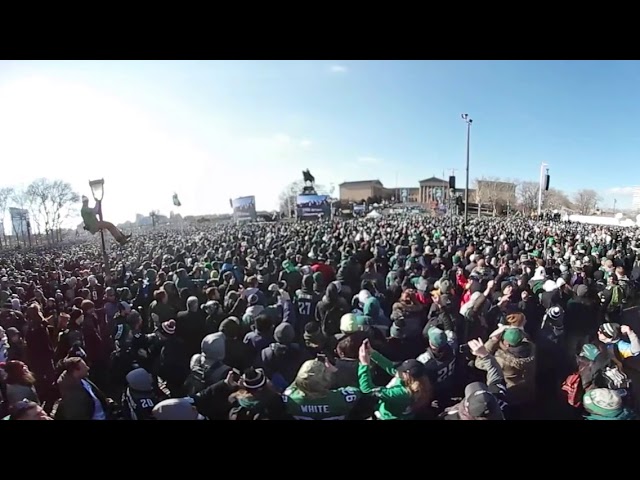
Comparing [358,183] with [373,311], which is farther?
[358,183]

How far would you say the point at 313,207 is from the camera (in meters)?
3.90

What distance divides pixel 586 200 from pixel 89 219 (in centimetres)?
482

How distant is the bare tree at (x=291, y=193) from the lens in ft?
11.7

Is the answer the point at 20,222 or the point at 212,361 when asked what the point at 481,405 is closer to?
the point at 212,361

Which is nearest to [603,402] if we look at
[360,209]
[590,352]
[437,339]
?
[590,352]

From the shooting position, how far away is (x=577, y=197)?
3613mm

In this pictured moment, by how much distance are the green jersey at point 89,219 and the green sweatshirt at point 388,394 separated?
9.22ft

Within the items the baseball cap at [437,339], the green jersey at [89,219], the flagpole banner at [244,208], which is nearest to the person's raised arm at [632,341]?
the baseball cap at [437,339]

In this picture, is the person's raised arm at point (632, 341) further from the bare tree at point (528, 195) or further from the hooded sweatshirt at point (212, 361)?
the hooded sweatshirt at point (212, 361)

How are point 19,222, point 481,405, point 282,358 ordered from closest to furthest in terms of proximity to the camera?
point 481,405, point 282,358, point 19,222
